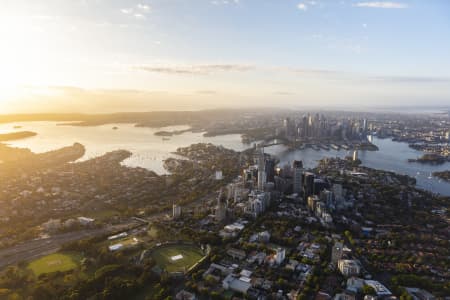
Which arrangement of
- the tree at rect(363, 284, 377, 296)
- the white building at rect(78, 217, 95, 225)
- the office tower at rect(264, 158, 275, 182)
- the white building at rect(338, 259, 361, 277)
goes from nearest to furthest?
1. the tree at rect(363, 284, 377, 296)
2. the white building at rect(338, 259, 361, 277)
3. the white building at rect(78, 217, 95, 225)
4. the office tower at rect(264, 158, 275, 182)

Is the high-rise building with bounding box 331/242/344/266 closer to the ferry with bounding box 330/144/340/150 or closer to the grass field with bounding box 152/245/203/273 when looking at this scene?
the grass field with bounding box 152/245/203/273

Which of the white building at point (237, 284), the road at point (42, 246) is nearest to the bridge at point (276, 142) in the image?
the road at point (42, 246)

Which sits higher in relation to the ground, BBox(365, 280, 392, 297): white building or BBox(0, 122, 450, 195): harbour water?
BBox(0, 122, 450, 195): harbour water

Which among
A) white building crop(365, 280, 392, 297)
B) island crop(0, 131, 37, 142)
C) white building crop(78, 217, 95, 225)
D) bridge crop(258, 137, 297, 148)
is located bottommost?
white building crop(365, 280, 392, 297)

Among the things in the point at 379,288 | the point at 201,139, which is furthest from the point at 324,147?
the point at 379,288

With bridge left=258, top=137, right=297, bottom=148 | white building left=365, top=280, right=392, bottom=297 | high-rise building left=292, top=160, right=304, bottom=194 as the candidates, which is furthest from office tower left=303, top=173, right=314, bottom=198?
bridge left=258, top=137, right=297, bottom=148

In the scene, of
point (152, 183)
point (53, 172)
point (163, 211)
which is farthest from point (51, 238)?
point (53, 172)

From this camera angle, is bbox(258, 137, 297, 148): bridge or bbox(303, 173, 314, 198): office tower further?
bbox(258, 137, 297, 148): bridge

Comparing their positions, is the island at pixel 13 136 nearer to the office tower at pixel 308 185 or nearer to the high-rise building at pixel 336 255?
the office tower at pixel 308 185
